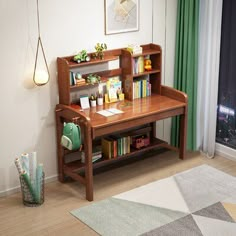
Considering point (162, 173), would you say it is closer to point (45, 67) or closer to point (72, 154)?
point (72, 154)

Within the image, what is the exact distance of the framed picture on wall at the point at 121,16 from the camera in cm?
441

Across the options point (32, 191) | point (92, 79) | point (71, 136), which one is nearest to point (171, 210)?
point (71, 136)

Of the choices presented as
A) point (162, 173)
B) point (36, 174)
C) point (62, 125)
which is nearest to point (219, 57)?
point (162, 173)

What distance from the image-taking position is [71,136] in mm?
3951

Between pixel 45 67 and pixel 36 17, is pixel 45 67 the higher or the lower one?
the lower one

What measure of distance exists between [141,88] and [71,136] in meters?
1.12

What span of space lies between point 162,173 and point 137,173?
0.81 ft

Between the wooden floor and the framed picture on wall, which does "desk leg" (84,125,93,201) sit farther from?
the framed picture on wall

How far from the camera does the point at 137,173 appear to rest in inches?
180

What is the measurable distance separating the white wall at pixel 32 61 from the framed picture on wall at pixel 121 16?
0.06 m

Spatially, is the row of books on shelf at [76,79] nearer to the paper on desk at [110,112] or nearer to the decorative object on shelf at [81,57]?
the decorative object on shelf at [81,57]

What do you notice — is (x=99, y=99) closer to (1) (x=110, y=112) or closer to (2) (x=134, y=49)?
(1) (x=110, y=112)

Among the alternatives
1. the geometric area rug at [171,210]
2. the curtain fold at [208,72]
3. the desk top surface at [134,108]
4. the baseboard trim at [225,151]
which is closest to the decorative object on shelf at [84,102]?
the desk top surface at [134,108]

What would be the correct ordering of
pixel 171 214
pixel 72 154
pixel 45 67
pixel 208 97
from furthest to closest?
pixel 208 97 → pixel 72 154 → pixel 45 67 → pixel 171 214
